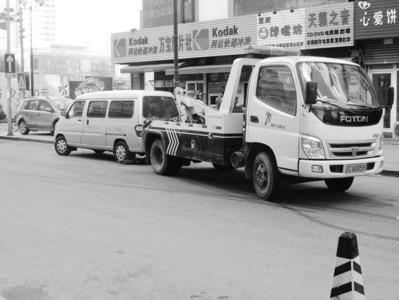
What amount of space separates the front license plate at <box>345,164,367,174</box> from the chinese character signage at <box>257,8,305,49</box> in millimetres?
11566

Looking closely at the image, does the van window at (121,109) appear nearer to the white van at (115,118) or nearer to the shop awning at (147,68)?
the white van at (115,118)

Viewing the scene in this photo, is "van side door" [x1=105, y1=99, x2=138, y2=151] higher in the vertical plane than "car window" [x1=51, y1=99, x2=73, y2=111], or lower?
lower

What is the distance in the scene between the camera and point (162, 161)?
39.3ft

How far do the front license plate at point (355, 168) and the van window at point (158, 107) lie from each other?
6451 millimetres

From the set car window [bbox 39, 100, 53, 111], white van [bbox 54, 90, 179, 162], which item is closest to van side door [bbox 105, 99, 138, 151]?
white van [bbox 54, 90, 179, 162]

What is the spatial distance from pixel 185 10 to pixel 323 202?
17795 millimetres

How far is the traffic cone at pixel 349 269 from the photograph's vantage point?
9.99ft

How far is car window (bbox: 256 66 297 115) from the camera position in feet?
27.8

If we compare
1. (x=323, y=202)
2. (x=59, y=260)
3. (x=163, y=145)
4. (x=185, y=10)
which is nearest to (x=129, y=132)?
(x=163, y=145)

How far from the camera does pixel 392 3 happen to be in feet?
56.0

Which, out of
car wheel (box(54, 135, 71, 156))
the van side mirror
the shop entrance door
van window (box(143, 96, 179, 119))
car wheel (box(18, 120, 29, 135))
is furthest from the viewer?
car wheel (box(18, 120, 29, 135))

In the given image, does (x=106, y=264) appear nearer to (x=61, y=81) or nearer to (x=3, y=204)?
(x=3, y=204)

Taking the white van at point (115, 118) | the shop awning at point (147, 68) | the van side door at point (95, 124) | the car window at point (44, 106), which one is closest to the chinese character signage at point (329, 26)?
the shop awning at point (147, 68)

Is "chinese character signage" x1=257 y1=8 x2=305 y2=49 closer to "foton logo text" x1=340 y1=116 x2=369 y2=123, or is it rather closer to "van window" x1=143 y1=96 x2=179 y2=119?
"van window" x1=143 y1=96 x2=179 y2=119
